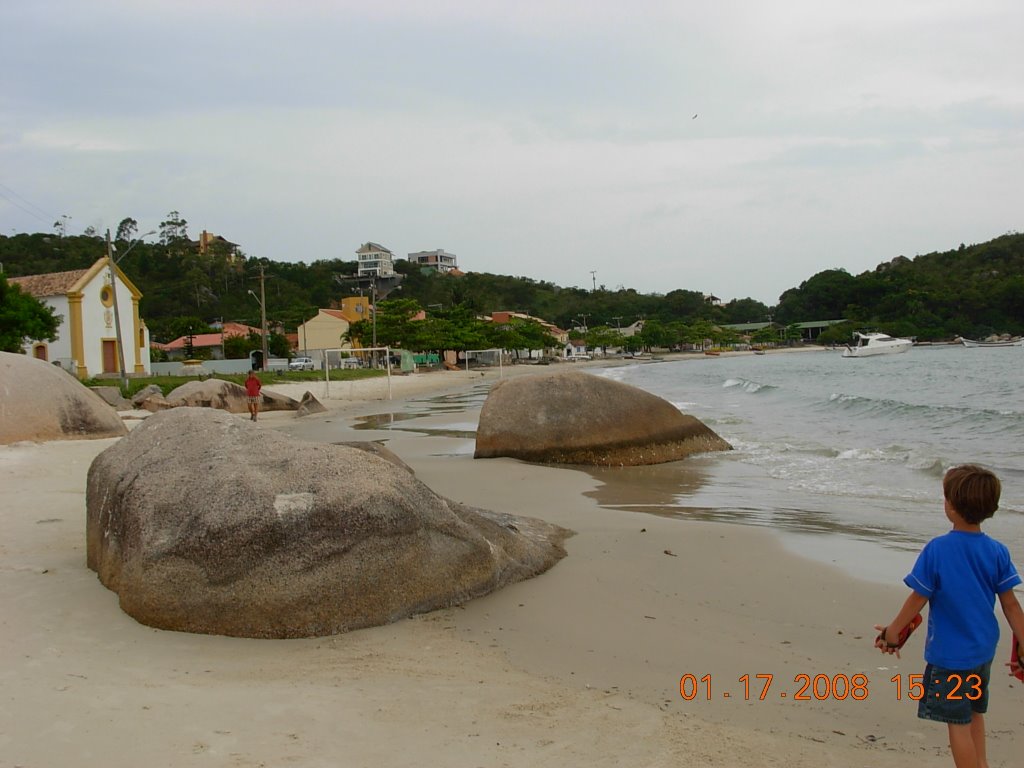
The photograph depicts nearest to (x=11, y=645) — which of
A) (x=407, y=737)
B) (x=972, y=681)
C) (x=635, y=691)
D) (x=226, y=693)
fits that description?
(x=226, y=693)

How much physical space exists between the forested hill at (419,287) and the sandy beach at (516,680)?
237 feet

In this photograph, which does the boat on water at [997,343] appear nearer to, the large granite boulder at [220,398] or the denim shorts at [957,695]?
the large granite boulder at [220,398]

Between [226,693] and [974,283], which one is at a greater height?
[974,283]

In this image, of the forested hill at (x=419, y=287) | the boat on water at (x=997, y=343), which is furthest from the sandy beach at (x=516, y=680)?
the boat on water at (x=997, y=343)

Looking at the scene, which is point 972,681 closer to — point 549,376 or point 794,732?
point 794,732

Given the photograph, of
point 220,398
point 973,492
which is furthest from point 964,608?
point 220,398

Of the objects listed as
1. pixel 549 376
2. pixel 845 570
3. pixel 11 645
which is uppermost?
pixel 549 376

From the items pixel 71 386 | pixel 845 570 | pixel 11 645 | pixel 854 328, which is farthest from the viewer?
pixel 854 328

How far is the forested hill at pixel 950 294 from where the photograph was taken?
3664 inches

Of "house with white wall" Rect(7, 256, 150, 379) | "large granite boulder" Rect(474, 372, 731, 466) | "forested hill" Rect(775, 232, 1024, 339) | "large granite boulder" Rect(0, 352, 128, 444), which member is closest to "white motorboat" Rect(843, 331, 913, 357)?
"forested hill" Rect(775, 232, 1024, 339)

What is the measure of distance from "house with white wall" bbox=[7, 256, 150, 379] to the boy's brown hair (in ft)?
145

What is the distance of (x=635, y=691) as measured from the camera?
13.2ft

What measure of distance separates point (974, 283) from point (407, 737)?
110 m

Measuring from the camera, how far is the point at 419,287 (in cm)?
13438
